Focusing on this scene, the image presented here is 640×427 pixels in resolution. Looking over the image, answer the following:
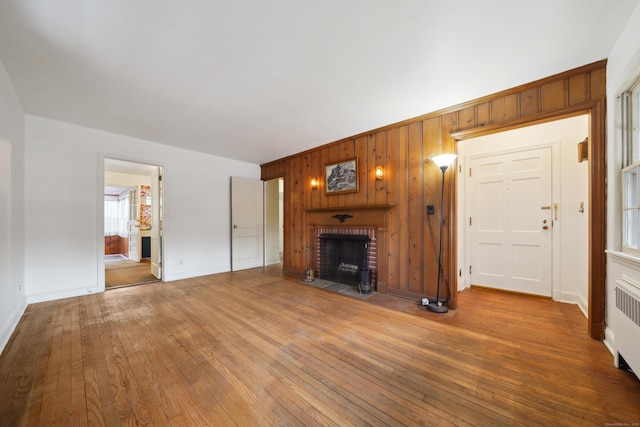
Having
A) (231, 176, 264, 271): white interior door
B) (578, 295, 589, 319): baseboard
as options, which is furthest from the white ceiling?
(578, 295, 589, 319): baseboard

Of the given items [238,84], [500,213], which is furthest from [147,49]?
[500,213]

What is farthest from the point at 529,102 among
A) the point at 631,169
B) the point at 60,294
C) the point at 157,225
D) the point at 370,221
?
the point at 60,294

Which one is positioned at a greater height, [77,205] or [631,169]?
[631,169]

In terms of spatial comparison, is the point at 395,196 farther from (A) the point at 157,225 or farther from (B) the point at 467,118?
(A) the point at 157,225

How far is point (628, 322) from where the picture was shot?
1.55 metres

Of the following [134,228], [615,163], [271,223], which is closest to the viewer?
[615,163]

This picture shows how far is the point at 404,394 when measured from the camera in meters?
1.48

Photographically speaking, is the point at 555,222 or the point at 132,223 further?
the point at 132,223

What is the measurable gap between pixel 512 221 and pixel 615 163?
169 centimetres

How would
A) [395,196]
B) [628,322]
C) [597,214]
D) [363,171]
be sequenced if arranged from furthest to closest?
[363,171]
[395,196]
[597,214]
[628,322]

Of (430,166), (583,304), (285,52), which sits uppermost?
(285,52)

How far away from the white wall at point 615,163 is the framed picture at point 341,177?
8.70ft

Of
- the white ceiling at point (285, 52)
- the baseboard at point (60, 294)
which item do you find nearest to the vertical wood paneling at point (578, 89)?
the white ceiling at point (285, 52)

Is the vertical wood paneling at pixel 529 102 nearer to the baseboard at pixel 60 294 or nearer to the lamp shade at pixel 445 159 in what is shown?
the lamp shade at pixel 445 159
